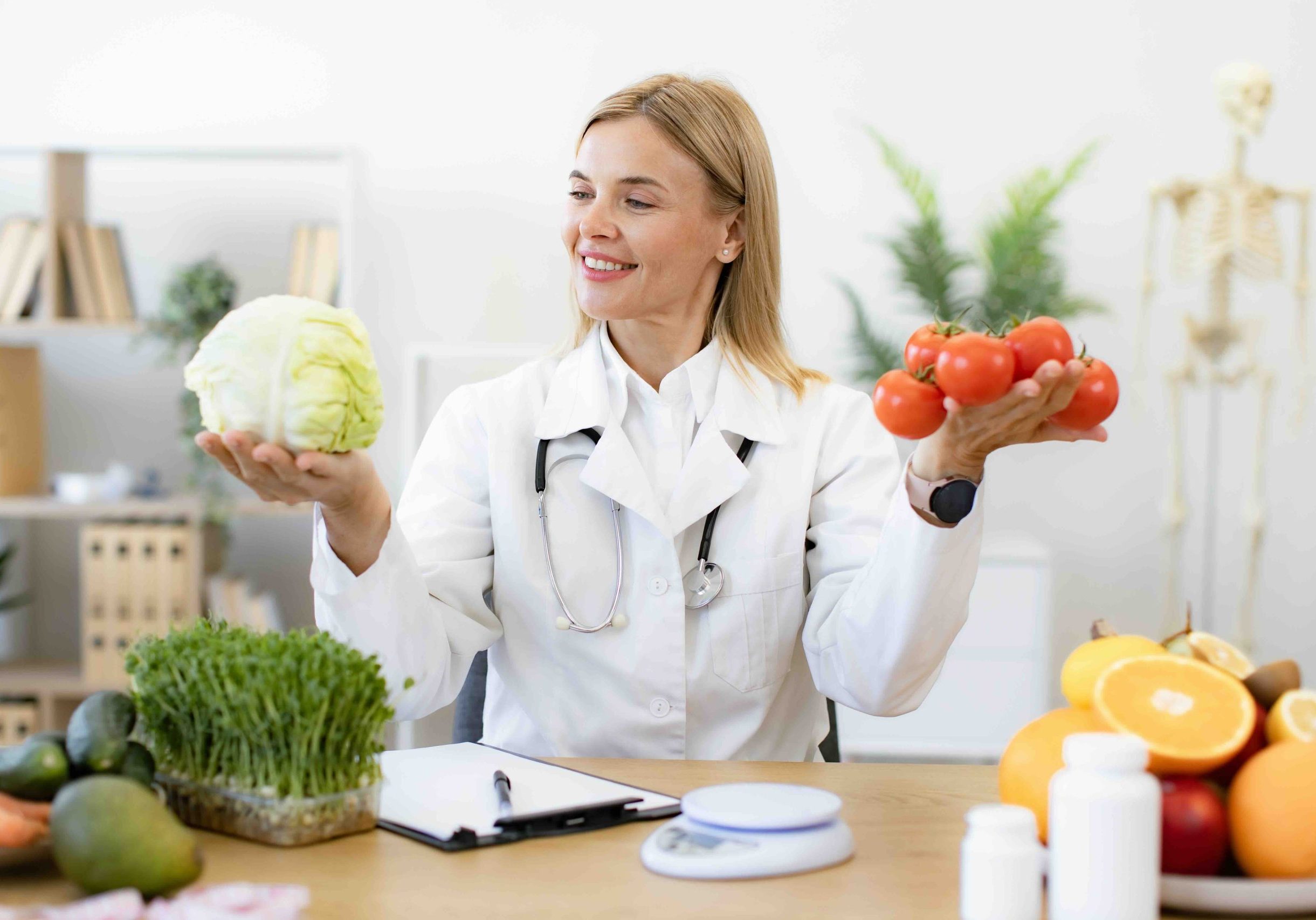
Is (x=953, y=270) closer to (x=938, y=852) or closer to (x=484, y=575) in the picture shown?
(x=484, y=575)

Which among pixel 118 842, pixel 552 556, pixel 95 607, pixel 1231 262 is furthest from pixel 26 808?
pixel 1231 262

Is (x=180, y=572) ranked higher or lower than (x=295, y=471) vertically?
lower

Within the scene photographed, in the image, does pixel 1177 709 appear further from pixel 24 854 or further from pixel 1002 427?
pixel 24 854

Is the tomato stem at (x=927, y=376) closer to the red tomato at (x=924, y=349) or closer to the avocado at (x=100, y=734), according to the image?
the red tomato at (x=924, y=349)

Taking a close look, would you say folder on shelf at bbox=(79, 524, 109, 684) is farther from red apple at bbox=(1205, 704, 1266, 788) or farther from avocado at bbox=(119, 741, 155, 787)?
red apple at bbox=(1205, 704, 1266, 788)

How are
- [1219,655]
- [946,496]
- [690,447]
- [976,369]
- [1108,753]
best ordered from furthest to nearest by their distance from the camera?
1. [690,447]
2. [946,496]
3. [976,369]
4. [1219,655]
5. [1108,753]

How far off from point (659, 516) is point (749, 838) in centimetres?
Answer: 71

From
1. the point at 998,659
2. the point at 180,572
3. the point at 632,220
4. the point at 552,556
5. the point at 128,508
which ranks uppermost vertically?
the point at 632,220

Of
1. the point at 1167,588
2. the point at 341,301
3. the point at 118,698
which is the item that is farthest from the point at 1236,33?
the point at 118,698

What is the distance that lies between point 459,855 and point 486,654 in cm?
75

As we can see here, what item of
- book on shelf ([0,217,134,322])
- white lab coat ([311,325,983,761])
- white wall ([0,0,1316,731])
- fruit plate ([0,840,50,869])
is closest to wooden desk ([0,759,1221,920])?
fruit plate ([0,840,50,869])

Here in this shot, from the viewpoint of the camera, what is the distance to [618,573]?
5.61 feet

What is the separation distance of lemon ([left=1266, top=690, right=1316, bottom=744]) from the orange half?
0.02 meters

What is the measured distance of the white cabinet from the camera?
12.2ft
